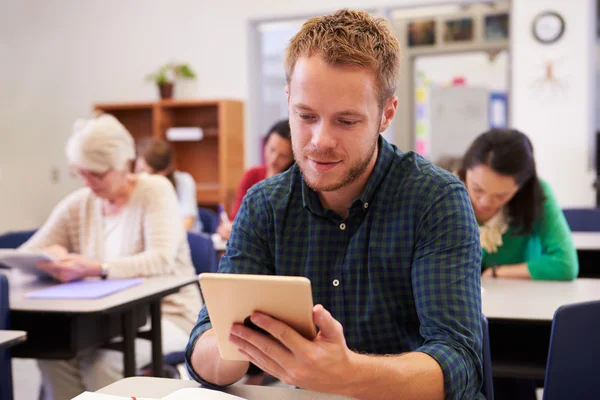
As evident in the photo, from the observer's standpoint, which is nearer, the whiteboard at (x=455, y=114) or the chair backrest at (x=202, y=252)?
the chair backrest at (x=202, y=252)

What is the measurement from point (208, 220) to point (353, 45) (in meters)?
3.73

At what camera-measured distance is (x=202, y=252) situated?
9.82 feet

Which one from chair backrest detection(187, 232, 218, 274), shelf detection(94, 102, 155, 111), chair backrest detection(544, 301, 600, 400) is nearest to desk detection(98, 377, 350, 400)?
chair backrest detection(544, 301, 600, 400)

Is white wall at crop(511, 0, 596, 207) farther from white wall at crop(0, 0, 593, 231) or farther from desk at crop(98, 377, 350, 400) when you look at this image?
desk at crop(98, 377, 350, 400)

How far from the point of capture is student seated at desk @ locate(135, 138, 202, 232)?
4465mm

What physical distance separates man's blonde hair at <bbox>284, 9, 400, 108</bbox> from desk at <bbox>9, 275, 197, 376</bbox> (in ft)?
3.93

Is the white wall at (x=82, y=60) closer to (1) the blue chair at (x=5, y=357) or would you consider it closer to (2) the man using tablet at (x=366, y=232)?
(1) the blue chair at (x=5, y=357)

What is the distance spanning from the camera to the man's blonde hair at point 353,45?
1251 millimetres

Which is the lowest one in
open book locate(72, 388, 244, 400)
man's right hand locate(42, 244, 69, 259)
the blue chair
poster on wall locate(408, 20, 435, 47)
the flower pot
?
the blue chair

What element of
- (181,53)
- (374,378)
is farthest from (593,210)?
(181,53)

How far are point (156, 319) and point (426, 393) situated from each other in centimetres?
153

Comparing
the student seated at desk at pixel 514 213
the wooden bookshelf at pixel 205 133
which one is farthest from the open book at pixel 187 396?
the wooden bookshelf at pixel 205 133

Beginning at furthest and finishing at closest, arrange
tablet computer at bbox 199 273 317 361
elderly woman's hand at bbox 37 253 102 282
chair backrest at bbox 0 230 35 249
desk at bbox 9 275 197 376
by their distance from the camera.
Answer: chair backrest at bbox 0 230 35 249 < elderly woman's hand at bbox 37 253 102 282 < desk at bbox 9 275 197 376 < tablet computer at bbox 199 273 317 361

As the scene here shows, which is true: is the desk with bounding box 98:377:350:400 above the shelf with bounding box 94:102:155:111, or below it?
below
